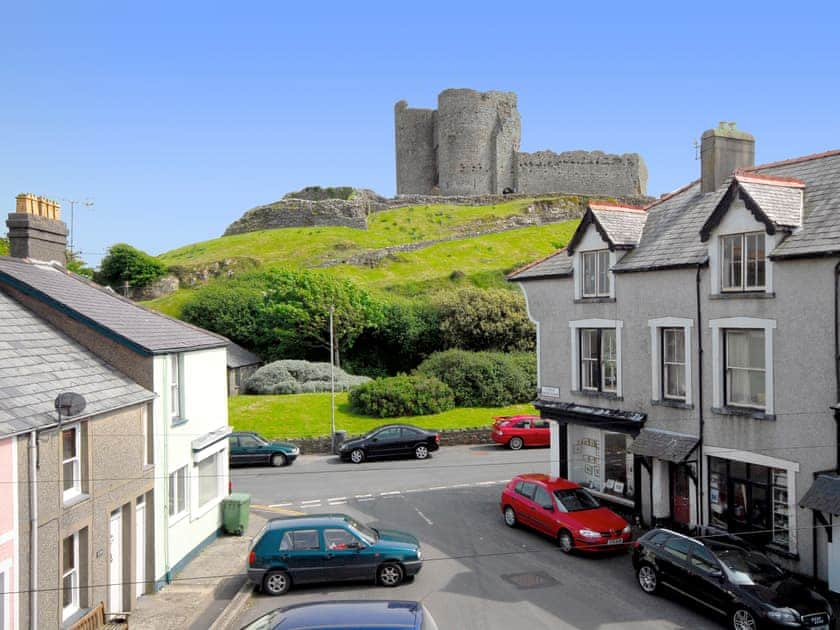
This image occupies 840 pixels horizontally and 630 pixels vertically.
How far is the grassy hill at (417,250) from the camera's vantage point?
54.6 meters

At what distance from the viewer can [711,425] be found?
16016 millimetres

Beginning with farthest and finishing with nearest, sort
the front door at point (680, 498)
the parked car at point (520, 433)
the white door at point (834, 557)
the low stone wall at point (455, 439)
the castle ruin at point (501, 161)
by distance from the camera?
1. the castle ruin at point (501, 161)
2. the low stone wall at point (455, 439)
3. the parked car at point (520, 433)
4. the front door at point (680, 498)
5. the white door at point (834, 557)

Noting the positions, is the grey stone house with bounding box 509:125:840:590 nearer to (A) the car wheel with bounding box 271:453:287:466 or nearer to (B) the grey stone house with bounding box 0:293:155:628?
(A) the car wheel with bounding box 271:453:287:466

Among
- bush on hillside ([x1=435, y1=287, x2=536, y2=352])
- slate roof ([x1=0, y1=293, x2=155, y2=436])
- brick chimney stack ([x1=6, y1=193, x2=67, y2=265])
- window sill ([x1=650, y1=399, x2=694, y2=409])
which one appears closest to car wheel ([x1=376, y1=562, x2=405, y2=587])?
slate roof ([x1=0, y1=293, x2=155, y2=436])

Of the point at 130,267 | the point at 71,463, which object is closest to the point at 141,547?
the point at 71,463

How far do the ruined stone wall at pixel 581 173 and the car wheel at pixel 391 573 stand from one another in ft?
246

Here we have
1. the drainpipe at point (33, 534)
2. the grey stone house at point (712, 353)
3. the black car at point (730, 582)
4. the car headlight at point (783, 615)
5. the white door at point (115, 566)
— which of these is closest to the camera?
the drainpipe at point (33, 534)

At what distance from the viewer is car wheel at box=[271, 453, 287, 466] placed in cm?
2764

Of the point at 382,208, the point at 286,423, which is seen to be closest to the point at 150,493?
the point at 286,423

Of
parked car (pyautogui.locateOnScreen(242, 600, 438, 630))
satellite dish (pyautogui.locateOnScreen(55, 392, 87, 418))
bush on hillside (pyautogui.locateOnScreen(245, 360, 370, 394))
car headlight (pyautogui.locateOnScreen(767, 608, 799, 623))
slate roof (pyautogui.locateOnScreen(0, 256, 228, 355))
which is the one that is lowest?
car headlight (pyautogui.locateOnScreen(767, 608, 799, 623))

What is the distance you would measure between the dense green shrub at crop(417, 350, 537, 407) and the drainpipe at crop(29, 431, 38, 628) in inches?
1015

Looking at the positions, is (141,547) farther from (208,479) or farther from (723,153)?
(723,153)

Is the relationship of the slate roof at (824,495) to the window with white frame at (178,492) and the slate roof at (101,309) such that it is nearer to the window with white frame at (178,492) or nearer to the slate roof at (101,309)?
the window with white frame at (178,492)

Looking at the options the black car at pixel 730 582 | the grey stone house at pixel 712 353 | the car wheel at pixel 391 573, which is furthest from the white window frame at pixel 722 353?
the car wheel at pixel 391 573
